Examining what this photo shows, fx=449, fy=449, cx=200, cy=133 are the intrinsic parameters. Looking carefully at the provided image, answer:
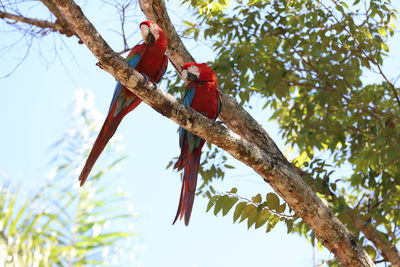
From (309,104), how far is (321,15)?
2.10ft

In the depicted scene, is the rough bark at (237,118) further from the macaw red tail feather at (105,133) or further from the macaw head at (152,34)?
the macaw red tail feather at (105,133)

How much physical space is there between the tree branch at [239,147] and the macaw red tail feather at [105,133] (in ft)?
1.58

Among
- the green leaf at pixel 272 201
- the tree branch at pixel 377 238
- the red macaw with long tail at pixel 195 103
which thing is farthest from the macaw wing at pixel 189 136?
the tree branch at pixel 377 238

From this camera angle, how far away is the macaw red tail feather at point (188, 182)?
7.04ft

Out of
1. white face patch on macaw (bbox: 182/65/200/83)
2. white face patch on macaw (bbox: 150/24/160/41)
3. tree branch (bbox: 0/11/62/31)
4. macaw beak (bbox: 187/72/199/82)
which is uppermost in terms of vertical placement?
tree branch (bbox: 0/11/62/31)

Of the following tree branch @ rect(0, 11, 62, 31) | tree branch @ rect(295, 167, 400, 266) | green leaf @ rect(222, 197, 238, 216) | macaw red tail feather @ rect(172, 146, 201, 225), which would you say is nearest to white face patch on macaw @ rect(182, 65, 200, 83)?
macaw red tail feather @ rect(172, 146, 201, 225)

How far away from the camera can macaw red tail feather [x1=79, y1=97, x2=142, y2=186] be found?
2.10 m

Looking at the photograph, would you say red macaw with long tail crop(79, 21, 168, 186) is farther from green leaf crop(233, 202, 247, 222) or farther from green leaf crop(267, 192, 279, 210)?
green leaf crop(267, 192, 279, 210)

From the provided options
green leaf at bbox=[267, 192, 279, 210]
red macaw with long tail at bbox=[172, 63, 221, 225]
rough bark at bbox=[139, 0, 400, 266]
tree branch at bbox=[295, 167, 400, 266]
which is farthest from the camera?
tree branch at bbox=[295, 167, 400, 266]

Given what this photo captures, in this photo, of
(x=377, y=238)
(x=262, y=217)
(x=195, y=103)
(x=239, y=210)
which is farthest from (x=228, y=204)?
(x=377, y=238)

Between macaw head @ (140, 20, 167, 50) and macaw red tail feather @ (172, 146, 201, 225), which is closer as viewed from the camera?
macaw red tail feather @ (172, 146, 201, 225)

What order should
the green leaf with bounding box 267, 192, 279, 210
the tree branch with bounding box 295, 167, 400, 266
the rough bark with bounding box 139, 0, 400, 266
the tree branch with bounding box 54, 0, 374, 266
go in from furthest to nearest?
1. the tree branch with bounding box 295, 167, 400, 266
2. the rough bark with bounding box 139, 0, 400, 266
3. the green leaf with bounding box 267, 192, 279, 210
4. the tree branch with bounding box 54, 0, 374, 266

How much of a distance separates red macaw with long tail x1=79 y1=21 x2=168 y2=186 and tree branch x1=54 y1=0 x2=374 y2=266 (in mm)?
495

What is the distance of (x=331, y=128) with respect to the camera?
315cm
